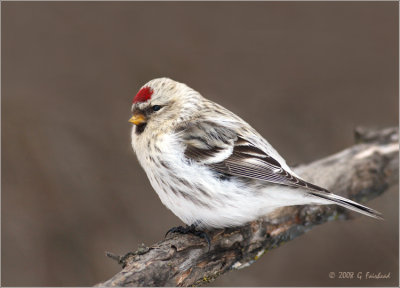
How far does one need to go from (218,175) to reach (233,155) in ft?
0.46

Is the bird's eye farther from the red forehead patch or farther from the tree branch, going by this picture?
the tree branch

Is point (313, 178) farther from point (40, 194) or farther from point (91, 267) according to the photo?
point (40, 194)

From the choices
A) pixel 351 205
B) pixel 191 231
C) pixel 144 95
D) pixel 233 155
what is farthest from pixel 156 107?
pixel 351 205

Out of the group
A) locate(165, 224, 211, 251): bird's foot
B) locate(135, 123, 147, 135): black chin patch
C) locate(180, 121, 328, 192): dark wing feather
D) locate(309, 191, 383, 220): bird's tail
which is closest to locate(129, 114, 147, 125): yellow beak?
locate(135, 123, 147, 135): black chin patch

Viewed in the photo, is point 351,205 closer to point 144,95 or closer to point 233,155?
point 233,155

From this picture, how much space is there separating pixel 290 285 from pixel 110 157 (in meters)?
1.97

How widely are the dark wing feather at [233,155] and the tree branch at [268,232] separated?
43 cm

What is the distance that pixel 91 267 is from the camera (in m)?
4.16

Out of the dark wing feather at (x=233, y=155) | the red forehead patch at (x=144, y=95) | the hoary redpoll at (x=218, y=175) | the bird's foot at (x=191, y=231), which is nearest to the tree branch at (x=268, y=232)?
the bird's foot at (x=191, y=231)

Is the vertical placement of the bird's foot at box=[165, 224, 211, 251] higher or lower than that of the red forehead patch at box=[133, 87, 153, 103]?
lower

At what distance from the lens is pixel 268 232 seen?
9.89 feet

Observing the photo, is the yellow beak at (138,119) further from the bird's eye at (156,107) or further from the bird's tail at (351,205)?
the bird's tail at (351,205)

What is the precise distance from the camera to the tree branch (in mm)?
2422

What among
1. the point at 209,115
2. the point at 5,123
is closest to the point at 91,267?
the point at 5,123
